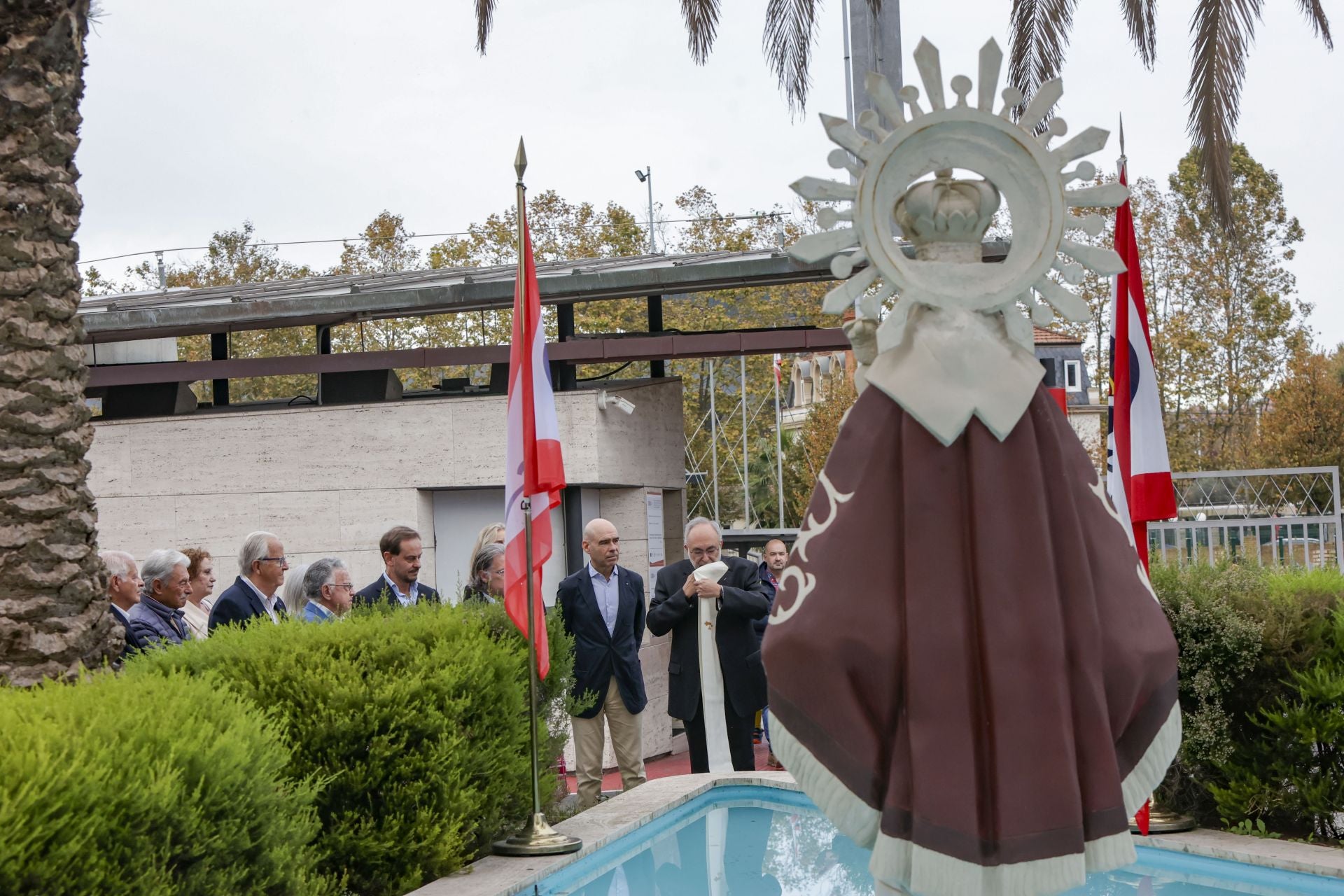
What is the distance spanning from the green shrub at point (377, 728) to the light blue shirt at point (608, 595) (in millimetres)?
2480

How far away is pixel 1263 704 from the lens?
5914 mm

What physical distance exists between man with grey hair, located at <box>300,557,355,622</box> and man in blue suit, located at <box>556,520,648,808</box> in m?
1.39

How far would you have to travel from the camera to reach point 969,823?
331 cm

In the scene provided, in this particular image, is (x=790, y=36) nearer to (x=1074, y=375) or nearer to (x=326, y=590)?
(x=326, y=590)

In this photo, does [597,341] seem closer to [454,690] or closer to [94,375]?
[94,375]

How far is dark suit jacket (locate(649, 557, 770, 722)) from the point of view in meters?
8.19

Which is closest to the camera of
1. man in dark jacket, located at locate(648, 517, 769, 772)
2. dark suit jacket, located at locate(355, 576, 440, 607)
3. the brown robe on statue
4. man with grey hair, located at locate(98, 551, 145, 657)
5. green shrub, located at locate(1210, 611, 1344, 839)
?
the brown robe on statue

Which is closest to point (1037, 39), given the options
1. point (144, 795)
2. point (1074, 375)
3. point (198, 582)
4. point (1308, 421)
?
point (198, 582)

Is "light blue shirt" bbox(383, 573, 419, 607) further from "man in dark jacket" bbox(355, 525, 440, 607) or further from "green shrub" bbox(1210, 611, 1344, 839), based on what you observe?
"green shrub" bbox(1210, 611, 1344, 839)

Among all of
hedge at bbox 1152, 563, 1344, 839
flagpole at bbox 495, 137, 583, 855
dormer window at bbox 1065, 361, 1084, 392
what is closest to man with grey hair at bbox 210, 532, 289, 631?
flagpole at bbox 495, 137, 583, 855

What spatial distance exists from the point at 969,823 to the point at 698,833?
3.57 meters

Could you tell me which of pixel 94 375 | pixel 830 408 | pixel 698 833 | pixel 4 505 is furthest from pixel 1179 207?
pixel 4 505

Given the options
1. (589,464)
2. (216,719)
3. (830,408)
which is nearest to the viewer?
(216,719)

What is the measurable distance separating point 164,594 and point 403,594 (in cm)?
145
